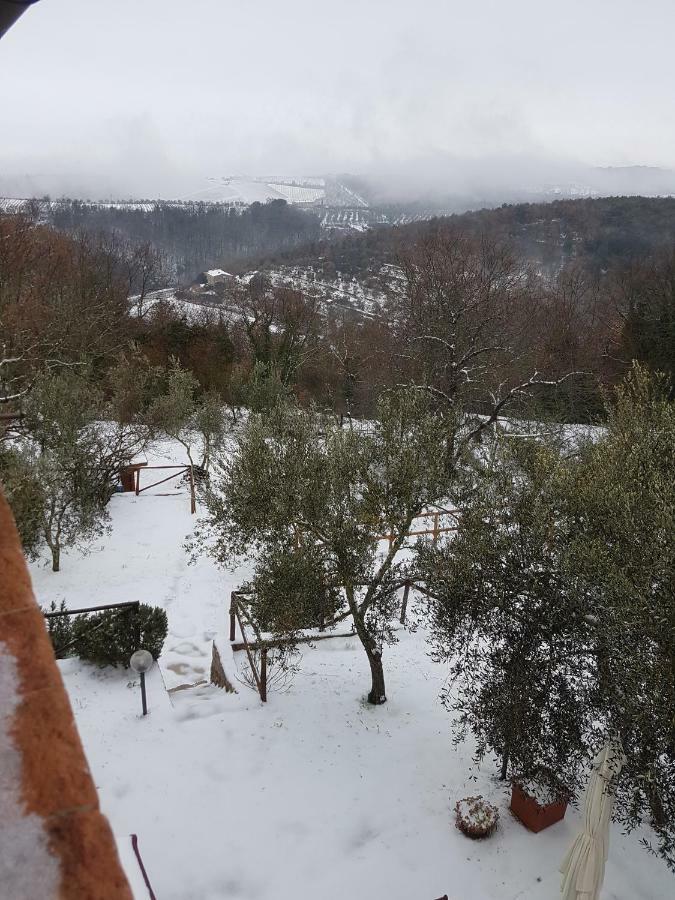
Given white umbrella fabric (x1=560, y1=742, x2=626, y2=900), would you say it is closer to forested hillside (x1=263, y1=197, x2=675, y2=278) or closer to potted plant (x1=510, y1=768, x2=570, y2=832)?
potted plant (x1=510, y1=768, x2=570, y2=832)

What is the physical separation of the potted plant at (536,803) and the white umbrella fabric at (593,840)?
617mm

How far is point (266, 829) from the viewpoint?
7602 millimetres

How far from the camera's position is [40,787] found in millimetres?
992

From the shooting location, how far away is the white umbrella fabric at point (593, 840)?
6.03 metres

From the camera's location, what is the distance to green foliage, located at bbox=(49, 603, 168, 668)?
1020cm


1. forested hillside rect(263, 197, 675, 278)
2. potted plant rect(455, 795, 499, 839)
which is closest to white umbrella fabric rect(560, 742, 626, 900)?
potted plant rect(455, 795, 499, 839)

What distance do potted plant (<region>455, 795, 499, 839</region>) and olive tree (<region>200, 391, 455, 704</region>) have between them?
2697 millimetres

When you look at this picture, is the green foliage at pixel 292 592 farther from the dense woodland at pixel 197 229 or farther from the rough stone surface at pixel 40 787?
the dense woodland at pixel 197 229

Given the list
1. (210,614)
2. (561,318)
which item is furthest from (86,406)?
(561,318)

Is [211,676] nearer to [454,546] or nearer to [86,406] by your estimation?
[454,546]

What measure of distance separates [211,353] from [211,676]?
27709mm

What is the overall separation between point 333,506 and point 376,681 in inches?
147

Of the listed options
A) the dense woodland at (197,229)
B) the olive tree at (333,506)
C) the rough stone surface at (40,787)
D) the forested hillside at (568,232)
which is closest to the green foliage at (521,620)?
the olive tree at (333,506)

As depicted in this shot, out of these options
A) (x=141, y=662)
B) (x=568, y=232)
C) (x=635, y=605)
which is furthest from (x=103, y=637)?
(x=568, y=232)
